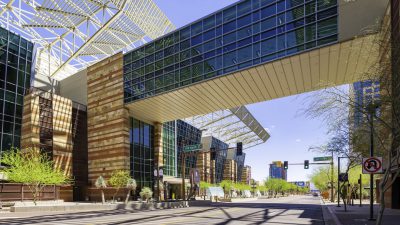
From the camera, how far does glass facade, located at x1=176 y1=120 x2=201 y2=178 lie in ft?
261

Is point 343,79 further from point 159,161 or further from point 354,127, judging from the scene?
point 159,161

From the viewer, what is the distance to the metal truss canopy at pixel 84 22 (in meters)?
48.4

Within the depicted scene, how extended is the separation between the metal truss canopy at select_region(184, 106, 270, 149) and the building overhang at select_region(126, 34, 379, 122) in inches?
1138

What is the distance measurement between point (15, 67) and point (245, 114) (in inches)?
2075

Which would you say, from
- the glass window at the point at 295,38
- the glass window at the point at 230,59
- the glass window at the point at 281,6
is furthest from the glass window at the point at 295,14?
the glass window at the point at 230,59

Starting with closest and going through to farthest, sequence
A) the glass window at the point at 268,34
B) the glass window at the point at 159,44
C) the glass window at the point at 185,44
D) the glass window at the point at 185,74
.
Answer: the glass window at the point at 268,34 < the glass window at the point at 185,74 < the glass window at the point at 185,44 < the glass window at the point at 159,44

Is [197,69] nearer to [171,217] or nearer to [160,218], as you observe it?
[171,217]

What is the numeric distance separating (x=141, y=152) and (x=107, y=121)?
23.7ft

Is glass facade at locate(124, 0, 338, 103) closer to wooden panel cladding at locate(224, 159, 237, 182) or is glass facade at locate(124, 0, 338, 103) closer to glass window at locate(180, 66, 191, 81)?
glass window at locate(180, 66, 191, 81)

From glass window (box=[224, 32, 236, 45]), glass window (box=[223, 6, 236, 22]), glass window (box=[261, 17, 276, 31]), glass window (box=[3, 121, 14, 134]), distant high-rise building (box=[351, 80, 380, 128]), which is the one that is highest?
glass window (box=[223, 6, 236, 22])

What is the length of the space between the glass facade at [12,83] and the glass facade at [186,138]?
109ft

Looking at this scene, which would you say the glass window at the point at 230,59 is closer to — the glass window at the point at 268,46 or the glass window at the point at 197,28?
the glass window at the point at 268,46

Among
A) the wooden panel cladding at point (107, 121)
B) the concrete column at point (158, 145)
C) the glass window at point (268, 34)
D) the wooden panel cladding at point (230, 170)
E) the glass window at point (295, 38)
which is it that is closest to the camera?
the glass window at point (295, 38)

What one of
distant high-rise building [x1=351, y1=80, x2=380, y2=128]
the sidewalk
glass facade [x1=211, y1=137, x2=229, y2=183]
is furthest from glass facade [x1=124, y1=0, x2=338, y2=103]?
glass facade [x1=211, y1=137, x2=229, y2=183]
